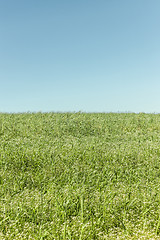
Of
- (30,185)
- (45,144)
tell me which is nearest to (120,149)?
(45,144)

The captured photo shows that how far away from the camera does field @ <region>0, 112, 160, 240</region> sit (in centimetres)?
554

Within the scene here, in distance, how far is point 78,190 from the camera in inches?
275

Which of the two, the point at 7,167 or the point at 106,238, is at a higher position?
the point at 7,167

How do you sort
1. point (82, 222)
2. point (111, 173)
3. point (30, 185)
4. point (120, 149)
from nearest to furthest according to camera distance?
point (82, 222) < point (30, 185) < point (111, 173) < point (120, 149)

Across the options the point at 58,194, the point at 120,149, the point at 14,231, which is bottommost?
the point at 14,231

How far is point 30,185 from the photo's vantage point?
8.05 m

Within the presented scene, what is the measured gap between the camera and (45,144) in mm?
11133

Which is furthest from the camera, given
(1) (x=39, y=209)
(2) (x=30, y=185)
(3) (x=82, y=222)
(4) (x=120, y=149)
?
(4) (x=120, y=149)

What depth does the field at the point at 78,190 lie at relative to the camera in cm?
554

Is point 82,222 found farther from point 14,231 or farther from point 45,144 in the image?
point 45,144

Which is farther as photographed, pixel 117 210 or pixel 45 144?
pixel 45 144

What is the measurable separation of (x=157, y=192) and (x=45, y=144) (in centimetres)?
552

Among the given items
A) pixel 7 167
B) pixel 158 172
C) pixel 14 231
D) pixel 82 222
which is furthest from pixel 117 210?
pixel 7 167

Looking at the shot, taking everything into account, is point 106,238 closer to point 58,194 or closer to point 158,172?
point 58,194
